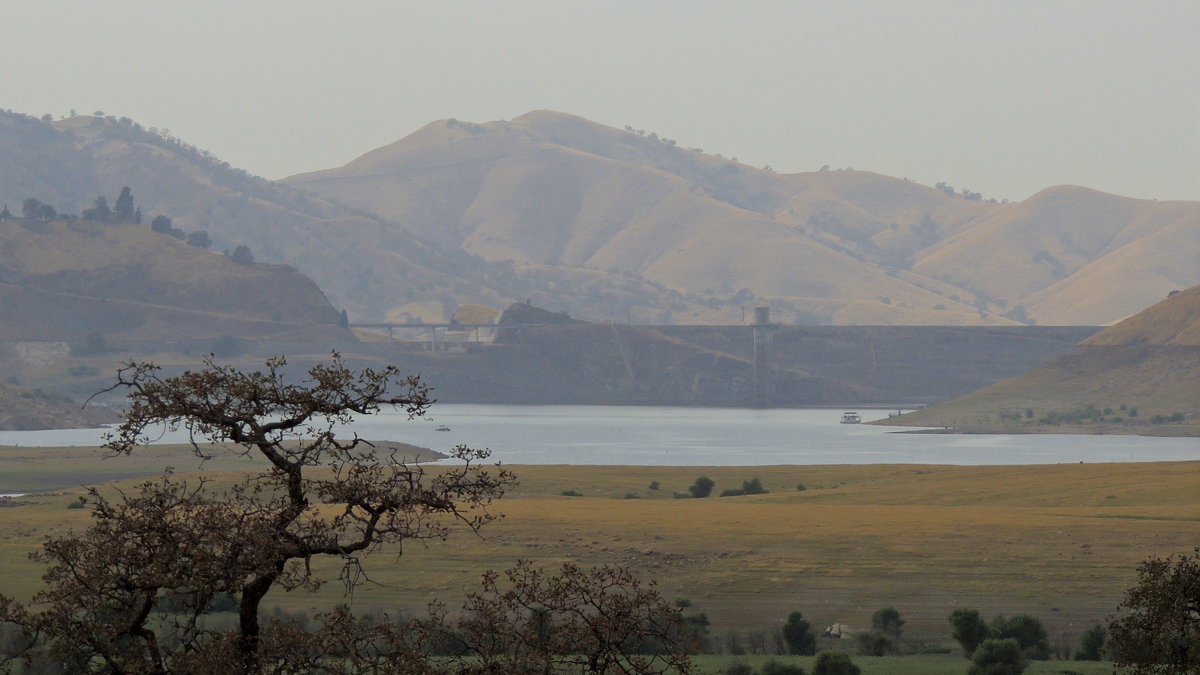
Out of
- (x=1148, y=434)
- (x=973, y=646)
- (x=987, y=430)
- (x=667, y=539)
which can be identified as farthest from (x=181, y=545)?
(x=987, y=430)

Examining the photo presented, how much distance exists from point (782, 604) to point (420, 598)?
8.24 meters

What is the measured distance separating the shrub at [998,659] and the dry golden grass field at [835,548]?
4882 mm

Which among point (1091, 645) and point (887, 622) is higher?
point (887, 622)

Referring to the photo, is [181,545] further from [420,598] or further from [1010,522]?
[1010,522]

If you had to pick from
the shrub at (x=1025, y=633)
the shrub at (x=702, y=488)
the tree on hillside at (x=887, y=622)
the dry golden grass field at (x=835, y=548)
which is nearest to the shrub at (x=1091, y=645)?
the shrub at (x=1025, y=633)

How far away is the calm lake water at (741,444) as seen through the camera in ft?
403

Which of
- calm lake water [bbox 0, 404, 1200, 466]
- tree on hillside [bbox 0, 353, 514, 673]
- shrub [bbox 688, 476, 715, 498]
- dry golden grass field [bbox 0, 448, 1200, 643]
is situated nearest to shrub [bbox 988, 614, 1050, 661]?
dry golden grass field [bbox 0, 448, 1200, 643]

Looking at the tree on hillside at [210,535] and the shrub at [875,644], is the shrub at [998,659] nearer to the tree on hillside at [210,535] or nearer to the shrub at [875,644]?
the shrub at [875,644]

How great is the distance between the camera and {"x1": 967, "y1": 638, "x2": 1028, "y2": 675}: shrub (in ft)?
90.8

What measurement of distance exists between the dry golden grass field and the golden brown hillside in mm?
105110

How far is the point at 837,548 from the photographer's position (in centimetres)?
4450

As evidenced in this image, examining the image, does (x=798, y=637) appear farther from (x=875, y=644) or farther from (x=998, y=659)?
(x=998, y=659)

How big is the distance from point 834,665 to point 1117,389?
161m

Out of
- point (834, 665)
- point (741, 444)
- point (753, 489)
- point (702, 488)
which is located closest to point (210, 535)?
point (834, 665)
